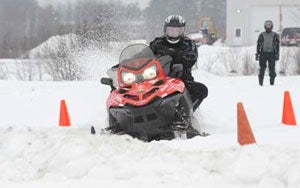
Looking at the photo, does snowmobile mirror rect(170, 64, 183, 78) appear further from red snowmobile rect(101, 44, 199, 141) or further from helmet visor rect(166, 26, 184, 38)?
helmet visor rect(166, 26, 184, 38)

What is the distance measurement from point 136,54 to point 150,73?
74 cm

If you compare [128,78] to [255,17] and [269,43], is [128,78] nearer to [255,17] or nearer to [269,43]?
[269,43]

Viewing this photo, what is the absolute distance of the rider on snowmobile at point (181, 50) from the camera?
8.19 m

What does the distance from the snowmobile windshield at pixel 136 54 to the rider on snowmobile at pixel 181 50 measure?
39cm

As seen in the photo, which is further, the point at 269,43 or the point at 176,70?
the point at 269,43

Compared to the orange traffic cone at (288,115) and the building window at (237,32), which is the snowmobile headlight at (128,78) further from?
the building window at (237,32)

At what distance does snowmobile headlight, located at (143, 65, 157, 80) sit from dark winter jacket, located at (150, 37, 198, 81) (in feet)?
2.91

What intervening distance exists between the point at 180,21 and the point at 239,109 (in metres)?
2.55

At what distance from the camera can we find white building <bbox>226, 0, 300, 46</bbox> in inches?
1810

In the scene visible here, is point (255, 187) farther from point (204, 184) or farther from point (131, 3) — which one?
point (131, 3)

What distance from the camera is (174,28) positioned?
8.41m

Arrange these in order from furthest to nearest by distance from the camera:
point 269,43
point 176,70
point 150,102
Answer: point 269,43 → point 176,70 → point 150,102

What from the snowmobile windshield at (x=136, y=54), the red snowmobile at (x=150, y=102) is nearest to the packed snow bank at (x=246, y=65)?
the snowmobile windshield at (x=136, y=54)

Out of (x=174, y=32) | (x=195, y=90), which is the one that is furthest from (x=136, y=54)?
(x=195, y=90)
